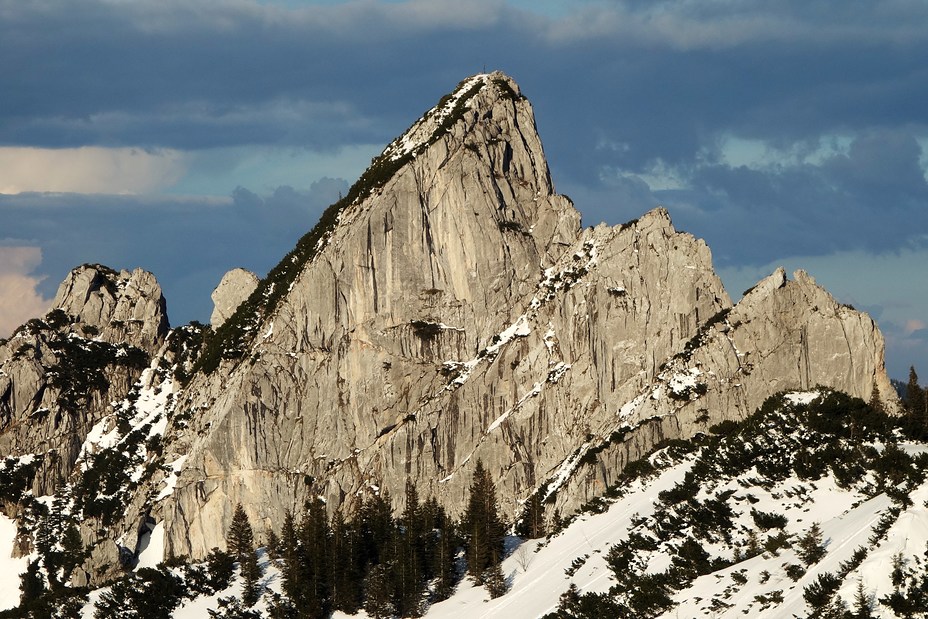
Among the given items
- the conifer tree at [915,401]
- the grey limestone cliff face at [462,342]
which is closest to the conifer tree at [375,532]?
the grey limestone cliff face at [462,342]

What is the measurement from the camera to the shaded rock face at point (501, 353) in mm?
173875

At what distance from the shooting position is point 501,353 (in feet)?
625

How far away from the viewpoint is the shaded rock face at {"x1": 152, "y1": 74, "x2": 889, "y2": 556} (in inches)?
6845

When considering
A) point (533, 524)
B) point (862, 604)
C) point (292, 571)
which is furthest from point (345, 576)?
point (862, 604)

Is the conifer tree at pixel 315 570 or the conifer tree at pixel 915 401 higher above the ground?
the conifer tree at pixel 915 401

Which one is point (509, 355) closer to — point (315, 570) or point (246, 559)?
point (246, 559)

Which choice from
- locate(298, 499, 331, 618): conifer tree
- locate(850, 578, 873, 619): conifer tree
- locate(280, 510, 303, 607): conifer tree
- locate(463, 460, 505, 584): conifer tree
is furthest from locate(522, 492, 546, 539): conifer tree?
locate(850, 578, 873, 619): conifer tree

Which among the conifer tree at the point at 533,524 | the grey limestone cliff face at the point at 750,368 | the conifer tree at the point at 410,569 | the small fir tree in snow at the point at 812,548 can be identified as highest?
the grey limestone cliff face at the point at 750,368

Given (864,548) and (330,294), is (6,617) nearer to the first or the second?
(330,294)

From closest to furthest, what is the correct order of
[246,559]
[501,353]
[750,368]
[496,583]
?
1. [496,583]
2. [246,559]
3. [750,368]
4. [501,353]

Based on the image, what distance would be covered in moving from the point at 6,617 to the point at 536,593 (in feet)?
225

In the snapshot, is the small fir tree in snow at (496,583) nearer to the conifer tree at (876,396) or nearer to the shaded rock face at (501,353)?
the conifer tree at (876,396)

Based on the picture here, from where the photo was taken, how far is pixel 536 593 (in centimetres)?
10706

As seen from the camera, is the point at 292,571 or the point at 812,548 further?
the point at 292,571
